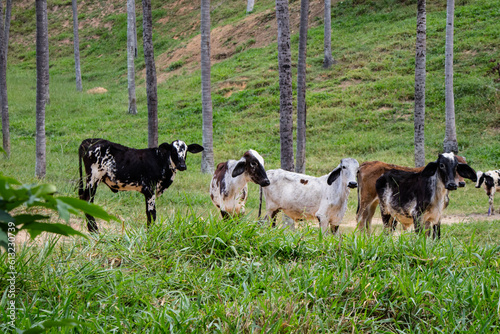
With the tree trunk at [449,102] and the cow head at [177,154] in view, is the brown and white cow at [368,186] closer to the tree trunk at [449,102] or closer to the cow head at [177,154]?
the cow head at [177,154]

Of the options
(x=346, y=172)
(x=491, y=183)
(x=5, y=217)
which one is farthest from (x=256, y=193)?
(x=5, y=217)

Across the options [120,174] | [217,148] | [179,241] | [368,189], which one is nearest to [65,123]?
[217,148]

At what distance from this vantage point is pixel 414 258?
5.67 meters

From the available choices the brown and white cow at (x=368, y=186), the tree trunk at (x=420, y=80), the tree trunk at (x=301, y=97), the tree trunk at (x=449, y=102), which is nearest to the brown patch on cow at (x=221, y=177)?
the brown and white cow at (x=368, y=186)

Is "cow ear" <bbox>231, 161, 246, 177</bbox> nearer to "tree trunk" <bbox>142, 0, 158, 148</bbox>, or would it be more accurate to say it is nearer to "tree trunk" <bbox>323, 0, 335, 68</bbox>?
"tree trunk" <bbox>142, 0, 158, 148</bbox>

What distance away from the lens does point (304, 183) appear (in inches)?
355

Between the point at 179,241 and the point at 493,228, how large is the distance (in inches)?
297

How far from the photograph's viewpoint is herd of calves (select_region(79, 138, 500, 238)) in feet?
27.7

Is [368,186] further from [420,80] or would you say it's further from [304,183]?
[420,80]

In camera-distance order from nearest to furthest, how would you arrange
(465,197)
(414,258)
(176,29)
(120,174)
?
(414,258) < (120,174) < (465,197) < (176,29)

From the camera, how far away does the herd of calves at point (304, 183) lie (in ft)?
27.7

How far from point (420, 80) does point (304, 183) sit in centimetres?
776

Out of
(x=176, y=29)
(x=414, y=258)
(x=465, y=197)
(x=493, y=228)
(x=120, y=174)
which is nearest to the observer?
(x=414, y=258)

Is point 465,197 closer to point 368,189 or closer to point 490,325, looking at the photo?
point 368,189
